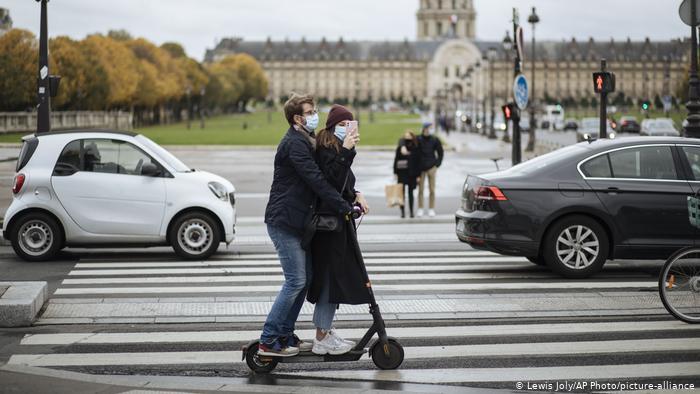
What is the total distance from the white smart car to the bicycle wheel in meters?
6.55

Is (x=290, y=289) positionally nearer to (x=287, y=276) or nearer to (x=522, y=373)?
(x=287, y=276)

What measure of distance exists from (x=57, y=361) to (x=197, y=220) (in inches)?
243

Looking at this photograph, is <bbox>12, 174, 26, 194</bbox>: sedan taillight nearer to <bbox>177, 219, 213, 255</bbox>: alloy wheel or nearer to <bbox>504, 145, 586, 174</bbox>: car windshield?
<bbox>177, 219, 213, 255</bbox>: alloy wheel

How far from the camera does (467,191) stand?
12992 mm

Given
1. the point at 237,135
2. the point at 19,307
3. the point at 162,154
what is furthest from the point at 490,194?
the point at 237,135

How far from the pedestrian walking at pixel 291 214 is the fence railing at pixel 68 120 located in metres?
55.8

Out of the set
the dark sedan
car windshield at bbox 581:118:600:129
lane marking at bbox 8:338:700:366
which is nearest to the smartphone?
lane marking at bbox 8:338:700:366

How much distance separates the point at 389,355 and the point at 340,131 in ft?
5.43

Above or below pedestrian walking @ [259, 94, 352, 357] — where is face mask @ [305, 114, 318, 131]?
above

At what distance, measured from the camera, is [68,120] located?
267ft

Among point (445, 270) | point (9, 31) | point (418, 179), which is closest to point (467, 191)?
point (445, 270)

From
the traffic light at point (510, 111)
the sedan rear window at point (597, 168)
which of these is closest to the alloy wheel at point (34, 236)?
the sedan rear window at point (597, 168)

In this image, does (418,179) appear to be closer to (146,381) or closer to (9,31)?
(146,381)

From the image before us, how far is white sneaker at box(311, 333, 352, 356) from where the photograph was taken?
7613mm
